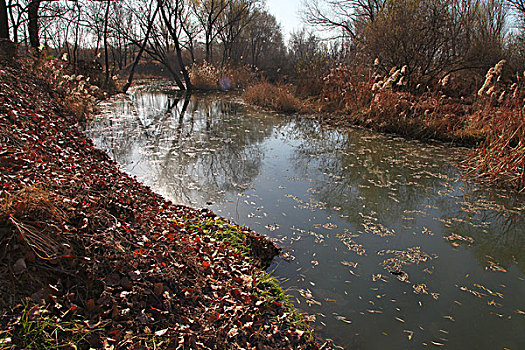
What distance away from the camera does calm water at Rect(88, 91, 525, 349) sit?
2627 mm

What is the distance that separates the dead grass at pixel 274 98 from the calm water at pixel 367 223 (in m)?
4.39

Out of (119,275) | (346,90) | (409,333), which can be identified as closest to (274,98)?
(346,90)

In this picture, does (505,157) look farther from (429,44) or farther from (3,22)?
(3,22)

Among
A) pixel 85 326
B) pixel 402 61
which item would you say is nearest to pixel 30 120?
pixel 85 326

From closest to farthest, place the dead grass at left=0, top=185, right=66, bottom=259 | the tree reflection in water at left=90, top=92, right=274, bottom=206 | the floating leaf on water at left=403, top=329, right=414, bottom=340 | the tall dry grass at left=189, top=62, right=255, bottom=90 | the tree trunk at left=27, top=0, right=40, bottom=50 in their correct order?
the dead grass at left=0, top=185, right=66, bottom=259 → the floating leaf on water at left=403, top=329, right=414, bottom=340 → the tree reflection in water at left=90, top=92, right=274, bottom=206 → the tree trunk at left=27, top=0, right=40, bottom=50 → the tall dry grass at left=189, top=62, right=255, bottom=90

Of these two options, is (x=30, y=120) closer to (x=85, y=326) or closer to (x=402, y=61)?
(x=85, y=326)

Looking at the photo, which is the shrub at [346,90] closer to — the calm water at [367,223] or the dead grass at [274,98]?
the dead grass at [274,98]

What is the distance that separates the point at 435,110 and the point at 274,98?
6.25 meters

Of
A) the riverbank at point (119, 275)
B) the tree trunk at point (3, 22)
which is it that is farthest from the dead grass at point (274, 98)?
the riverbank at point (119, 275)

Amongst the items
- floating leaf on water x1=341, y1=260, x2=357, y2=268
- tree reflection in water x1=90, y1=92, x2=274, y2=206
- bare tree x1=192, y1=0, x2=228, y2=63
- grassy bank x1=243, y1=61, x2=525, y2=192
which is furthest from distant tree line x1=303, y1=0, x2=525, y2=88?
bare tree x1=192, y1=0, x2=228, y2=63

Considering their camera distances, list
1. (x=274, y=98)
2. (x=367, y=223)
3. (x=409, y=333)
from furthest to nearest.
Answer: (x=274, y=98), (x=367, y=223), (x=409, y=333)

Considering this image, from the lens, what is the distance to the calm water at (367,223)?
2627 millimetres

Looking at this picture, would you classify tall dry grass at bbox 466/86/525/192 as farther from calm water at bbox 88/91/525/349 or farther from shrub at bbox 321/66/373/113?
shrub at bbox 321/66/373/113

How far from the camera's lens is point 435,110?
28.5 ft
